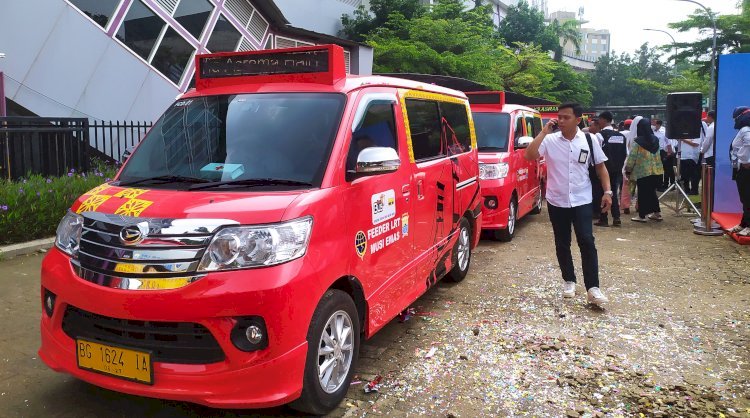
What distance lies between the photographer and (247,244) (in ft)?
9.46

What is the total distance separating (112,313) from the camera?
9.38ft

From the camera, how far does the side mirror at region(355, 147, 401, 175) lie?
3461 mm

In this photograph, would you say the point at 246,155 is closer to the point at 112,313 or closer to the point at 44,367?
the point at 112,313

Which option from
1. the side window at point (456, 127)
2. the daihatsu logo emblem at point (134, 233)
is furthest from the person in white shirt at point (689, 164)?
the daihatsu logo emblem at point (134, 233)

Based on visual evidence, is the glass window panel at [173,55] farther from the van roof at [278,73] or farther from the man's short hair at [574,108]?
the man's short hair at [574,108]

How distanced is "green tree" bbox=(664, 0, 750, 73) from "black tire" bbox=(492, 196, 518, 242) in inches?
970

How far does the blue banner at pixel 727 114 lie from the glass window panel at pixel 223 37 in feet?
37.8

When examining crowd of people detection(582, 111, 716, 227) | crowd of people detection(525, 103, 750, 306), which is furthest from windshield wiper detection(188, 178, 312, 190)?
crowd of people detection(582, 111, 716, 227)

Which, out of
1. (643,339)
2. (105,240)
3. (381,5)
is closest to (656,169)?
(643,339)

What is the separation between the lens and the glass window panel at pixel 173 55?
45.3 feet

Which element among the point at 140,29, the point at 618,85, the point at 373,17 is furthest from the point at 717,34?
the point at 618,85

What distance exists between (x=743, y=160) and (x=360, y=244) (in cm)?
727

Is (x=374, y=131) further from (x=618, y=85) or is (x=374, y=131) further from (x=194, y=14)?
(x=618, y=85)

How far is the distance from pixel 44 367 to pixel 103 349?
52.8 inches
